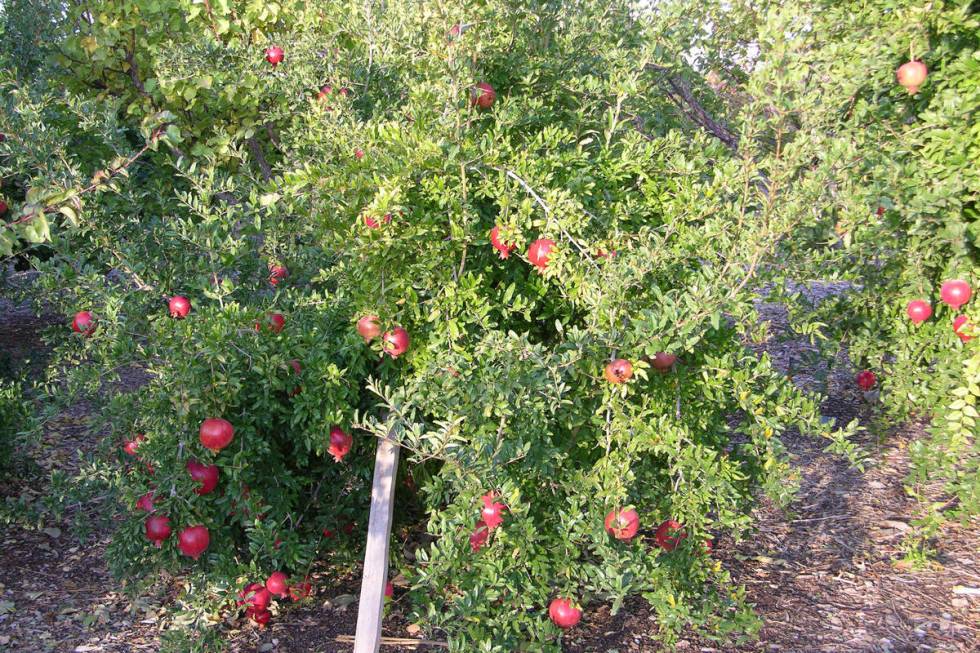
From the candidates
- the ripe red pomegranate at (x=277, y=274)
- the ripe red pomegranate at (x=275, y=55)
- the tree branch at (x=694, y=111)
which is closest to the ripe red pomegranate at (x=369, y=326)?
the ripe red pomegranate at (x=277, y=274)

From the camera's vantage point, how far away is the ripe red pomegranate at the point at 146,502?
7.55ft

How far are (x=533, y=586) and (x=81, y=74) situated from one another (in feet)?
13.1

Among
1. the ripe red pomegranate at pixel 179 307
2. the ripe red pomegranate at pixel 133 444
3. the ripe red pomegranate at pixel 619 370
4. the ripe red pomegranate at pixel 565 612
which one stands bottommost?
the ripe red pomegranate at pixel 565 612

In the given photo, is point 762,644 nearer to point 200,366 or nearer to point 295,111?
point 200,366

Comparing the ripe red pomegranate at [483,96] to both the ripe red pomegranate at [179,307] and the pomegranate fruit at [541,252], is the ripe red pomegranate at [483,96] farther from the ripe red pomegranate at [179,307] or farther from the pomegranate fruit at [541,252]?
the ripe red pomegranate at [179,307]

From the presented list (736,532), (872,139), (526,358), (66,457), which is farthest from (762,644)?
(66,457)

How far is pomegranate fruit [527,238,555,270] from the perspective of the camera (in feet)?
7.42

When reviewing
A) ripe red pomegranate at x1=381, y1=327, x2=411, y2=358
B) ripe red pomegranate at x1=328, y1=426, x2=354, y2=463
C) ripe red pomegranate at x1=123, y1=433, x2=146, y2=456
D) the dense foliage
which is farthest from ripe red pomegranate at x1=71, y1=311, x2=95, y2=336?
ripe red pomegranate at x1=381, y1=327, x2=411, y2=358

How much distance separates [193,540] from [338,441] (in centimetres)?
50

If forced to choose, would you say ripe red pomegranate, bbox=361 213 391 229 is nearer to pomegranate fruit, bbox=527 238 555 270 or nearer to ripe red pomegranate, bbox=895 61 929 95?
pomegranate fruit, bbox=527 238 555 270

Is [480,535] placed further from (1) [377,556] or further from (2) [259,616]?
(2) [259,616]

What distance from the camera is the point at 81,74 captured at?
4512mm

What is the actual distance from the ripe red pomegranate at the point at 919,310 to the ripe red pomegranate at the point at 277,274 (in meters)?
2.54

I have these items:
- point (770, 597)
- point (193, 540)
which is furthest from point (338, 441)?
point (770, 597)
